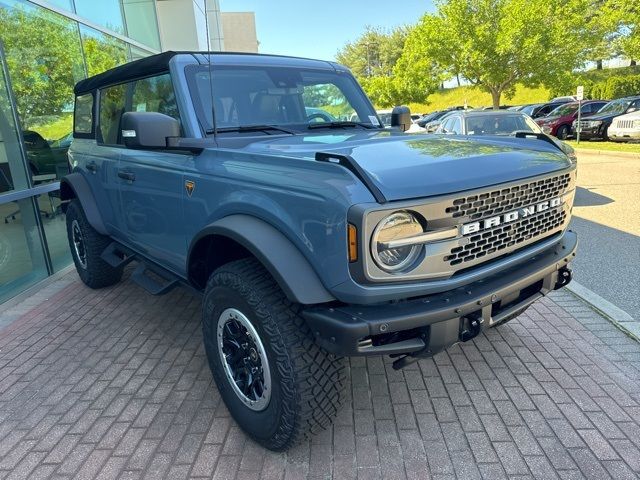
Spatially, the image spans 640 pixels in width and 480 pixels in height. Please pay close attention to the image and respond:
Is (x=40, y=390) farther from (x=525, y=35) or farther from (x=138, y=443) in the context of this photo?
(x=525, y=35)

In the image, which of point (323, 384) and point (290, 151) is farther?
point (290, 151)

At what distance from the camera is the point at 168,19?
44.1ft

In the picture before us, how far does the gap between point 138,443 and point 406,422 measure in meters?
1.51

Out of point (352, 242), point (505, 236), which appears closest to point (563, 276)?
point (505, 236)

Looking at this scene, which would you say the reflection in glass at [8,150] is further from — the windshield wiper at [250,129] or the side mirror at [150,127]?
the windshield wiper at [250,129]

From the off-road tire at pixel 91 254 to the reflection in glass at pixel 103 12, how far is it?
3986 millimetres

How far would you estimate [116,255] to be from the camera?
4.48 metres

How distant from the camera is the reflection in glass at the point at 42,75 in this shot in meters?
5.38

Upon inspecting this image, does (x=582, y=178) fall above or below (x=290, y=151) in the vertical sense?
below

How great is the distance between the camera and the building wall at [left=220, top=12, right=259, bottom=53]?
30938mm

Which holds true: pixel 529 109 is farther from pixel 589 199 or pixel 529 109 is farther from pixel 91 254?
pixel 91 254

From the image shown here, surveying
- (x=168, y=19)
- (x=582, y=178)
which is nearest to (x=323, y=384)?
(x=582, y=178)

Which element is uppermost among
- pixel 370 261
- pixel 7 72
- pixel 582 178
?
pixel 7 72

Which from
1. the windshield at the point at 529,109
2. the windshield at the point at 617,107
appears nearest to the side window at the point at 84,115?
the windshield at the point at 617,107
